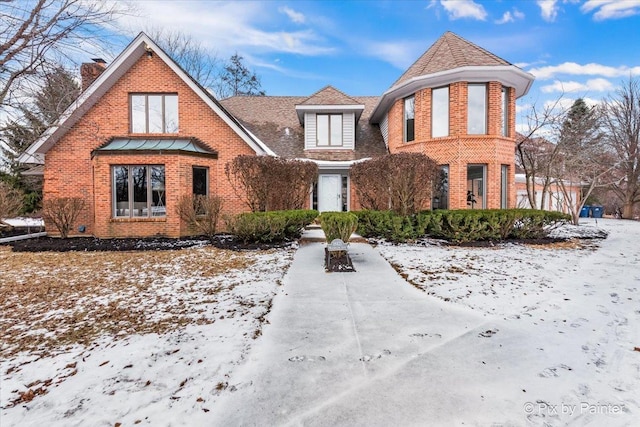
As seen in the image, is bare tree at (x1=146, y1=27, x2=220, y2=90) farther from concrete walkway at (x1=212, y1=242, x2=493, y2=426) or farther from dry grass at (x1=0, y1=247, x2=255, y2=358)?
concrete walkway at (x1=212, y1=242, x2=493, y2=426)

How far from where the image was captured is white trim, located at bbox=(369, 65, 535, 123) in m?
11.4

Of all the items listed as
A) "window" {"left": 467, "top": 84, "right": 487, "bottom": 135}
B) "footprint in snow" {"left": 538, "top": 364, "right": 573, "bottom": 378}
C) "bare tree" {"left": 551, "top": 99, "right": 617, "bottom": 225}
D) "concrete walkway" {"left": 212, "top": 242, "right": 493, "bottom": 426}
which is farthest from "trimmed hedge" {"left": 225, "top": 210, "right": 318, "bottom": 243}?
"bare tree" {"left": 551, "top": 99, "right": 617, "bottom": 225}

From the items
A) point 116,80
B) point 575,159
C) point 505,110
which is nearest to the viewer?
point 116,80

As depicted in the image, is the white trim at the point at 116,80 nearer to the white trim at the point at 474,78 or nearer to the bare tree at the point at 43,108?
the bare tree at the point at 43,108

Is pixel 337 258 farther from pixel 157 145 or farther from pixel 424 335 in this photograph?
pixel 157 145

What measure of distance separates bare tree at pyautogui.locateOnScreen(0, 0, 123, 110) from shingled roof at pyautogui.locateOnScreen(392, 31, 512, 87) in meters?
10.7

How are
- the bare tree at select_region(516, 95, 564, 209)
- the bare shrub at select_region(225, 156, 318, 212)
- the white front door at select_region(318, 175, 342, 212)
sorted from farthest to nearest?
the white front door at select_region(318, 175, 342, 212)
the bare tree at select_region(516, 95, 564, 209)
the bare shrub at select_region(225, 156, 318, 212)

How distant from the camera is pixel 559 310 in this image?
4.14 meters

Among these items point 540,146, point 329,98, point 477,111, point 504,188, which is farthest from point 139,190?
point 540,146

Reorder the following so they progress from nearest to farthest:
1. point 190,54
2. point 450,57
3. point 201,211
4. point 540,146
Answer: point 201,211, point 450,57, point 540,146, point 190,54

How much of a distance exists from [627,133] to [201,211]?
98.3ft

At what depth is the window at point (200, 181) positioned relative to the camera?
1173 centimetres

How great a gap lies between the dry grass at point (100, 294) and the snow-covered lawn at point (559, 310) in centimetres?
343

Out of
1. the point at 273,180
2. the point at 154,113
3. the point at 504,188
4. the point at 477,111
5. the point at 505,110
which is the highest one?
the point at 505,110
